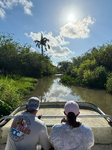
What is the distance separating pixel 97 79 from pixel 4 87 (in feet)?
38.4

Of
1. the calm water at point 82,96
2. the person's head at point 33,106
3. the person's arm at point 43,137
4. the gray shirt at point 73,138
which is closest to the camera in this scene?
the gray shirt at point 73,138

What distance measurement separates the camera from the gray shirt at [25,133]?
1.44m

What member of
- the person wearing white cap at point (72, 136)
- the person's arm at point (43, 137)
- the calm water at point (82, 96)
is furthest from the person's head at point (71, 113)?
the calm water at point (82, 96)

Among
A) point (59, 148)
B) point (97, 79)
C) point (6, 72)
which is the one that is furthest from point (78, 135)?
point (6, 72)

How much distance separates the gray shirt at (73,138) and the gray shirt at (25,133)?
246 mm

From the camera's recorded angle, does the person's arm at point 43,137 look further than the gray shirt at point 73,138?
Yes

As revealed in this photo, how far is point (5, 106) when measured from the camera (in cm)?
454

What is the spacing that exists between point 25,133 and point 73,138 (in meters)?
0.60

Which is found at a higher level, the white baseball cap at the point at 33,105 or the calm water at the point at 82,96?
the white baseball cap at the point at 33,105

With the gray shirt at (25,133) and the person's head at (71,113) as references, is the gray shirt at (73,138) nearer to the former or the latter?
the person's head at (71,113)

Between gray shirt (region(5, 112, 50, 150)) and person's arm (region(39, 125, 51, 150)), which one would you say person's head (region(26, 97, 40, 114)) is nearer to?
gray shirt (region(5, 112, 50, 150))

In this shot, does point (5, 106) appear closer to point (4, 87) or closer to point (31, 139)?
point (4, 87)

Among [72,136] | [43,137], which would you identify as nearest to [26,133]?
[43,137]

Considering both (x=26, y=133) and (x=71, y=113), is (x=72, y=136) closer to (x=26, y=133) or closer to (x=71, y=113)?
(x=71, y=113)
